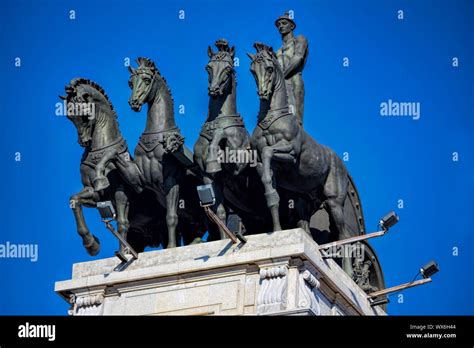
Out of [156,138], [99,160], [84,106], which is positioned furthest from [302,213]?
[84,106]

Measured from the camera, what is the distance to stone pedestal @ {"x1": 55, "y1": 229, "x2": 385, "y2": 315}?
133 feet

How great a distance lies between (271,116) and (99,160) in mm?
4290

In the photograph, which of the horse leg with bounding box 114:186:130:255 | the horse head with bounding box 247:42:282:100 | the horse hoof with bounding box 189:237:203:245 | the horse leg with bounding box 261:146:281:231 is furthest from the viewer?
the horse hoof with bounding box 189:237:203:245

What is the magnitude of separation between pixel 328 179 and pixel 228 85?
333 cm

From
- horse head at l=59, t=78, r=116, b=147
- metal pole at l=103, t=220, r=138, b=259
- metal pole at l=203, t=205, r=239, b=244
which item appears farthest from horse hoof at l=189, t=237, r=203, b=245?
horse head at l=59, t=78, r=116, b=147

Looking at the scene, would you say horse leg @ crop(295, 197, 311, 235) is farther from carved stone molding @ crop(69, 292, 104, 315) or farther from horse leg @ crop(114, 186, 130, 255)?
carved stone molding @ crop(69, 292, 104, 315)

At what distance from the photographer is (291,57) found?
4572cm

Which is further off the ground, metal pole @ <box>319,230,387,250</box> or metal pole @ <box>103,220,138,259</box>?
metal pole @ <box>103,220,138,259</box>

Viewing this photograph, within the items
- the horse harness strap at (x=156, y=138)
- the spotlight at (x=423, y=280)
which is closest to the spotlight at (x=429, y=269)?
the spotlight at (x=423, y=280)

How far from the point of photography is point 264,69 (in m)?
42.2

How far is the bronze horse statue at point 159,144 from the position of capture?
1704 inches

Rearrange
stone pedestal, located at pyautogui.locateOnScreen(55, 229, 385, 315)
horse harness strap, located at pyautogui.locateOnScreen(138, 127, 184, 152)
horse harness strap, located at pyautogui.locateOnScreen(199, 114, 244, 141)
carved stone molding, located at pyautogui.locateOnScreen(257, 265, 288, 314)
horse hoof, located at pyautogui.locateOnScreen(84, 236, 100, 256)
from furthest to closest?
1. horse hoof, located at pyautogui.locateOnScreen(84, 236, 100, 256)
2. horse harness strap, located at pyautogui.locateOnScreen(138, 127, 184, 152)
3. horse harness strap, located at pyautogui.locateOnScreen(199, 114, 244, 141)
4. stone pedestal, located at pyautogui.locateOnScreen(55, 229, 385, 315)
5. carved stone molding, located at pyautogui.locateOnScreen(257, 265, 288, 314)

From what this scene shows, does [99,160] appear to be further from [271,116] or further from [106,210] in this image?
[271,116]
